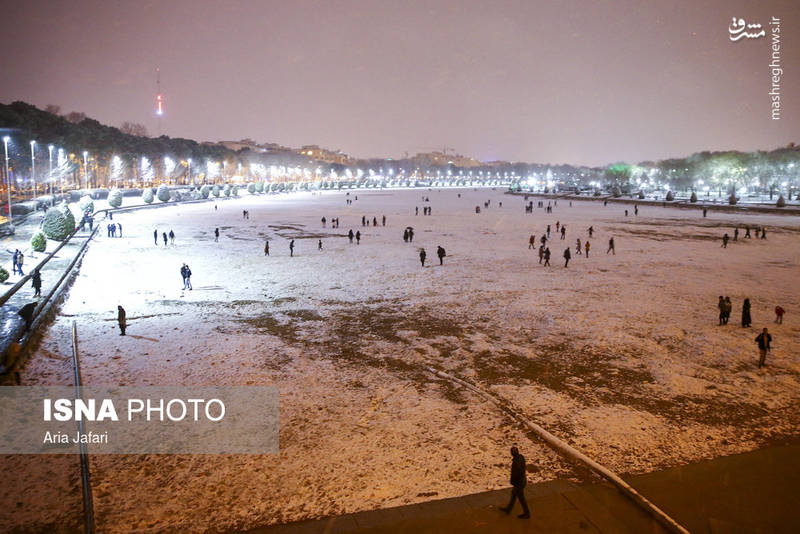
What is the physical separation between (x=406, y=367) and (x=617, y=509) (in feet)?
19.9

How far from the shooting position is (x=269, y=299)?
18.9 m

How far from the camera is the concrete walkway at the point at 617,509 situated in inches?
258

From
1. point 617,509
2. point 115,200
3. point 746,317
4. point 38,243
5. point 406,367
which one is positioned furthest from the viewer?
point 115,200

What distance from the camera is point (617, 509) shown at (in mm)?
6949

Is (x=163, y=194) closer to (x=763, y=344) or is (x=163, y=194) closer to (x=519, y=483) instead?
(x=763, y=344)

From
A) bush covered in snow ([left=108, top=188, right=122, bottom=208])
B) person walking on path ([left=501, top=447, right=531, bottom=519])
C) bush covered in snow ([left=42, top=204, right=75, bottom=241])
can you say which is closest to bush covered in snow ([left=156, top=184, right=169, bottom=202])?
bush covered in snow ([left=108, top=188, right=122, bottom=208])

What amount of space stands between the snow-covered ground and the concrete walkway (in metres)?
0.36

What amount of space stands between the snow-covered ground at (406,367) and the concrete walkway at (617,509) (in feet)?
1.17

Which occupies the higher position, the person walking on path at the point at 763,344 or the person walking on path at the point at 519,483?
the person walking on path at the point at 763,344

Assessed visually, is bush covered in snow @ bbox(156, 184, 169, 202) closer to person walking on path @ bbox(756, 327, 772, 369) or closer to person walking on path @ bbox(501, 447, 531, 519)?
person walking on path @ bbox(756, 327, 772, 369)

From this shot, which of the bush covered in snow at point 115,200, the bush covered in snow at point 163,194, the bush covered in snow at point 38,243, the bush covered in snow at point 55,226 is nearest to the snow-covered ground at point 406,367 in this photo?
the bush covered in snow at point 38,243

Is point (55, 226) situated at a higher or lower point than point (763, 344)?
higher

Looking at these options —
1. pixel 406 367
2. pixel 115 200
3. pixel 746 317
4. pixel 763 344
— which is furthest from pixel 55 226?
pixel 763 344

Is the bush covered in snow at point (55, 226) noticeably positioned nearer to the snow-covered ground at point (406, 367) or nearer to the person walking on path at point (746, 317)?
the snow-covered ground at point (406, 367)
